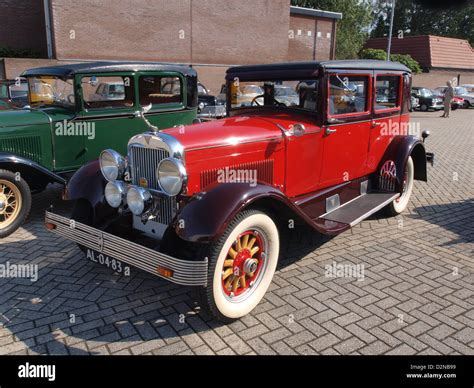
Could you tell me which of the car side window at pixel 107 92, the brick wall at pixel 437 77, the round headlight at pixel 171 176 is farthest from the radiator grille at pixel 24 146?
the brick wall at pixel 437 77

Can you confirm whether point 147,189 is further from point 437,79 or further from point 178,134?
point 437,79

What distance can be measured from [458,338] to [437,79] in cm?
3273

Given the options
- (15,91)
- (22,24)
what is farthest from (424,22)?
(15,91)

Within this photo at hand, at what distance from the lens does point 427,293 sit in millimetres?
3559

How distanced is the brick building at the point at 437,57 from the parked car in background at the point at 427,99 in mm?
7845

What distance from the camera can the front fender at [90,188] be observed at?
3.75m

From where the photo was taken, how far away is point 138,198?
3.25 metres

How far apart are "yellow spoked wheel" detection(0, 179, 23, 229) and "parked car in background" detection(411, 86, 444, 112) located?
866 inches

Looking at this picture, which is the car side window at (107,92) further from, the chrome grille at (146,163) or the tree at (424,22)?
the tree at (424,22)

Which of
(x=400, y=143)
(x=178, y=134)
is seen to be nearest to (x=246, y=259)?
(x=178, y=134)

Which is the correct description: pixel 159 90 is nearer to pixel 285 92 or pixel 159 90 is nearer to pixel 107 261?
pixel 285 92

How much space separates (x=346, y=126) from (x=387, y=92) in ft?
3.95

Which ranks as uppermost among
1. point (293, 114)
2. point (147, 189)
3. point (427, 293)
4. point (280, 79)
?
point (280, 79)

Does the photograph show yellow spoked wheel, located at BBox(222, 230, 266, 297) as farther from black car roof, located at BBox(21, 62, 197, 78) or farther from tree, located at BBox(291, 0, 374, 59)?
tree, located at BBox(291, 0, 374, 59)
